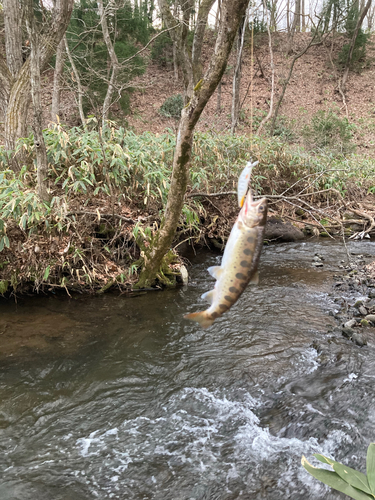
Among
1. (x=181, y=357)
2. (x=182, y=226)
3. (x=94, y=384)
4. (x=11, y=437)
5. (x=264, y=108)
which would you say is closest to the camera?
(x=11, y=437)

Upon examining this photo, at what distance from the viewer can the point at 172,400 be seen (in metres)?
3.78

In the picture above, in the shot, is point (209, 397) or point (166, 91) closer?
point (209, 397)

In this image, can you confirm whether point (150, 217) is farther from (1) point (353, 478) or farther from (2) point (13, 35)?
(1) point (353, 478)

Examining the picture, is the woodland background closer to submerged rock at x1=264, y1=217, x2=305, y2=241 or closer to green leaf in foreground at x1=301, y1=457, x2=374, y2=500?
submerged rock at x1=264, y1=217, x2=305, y2=241

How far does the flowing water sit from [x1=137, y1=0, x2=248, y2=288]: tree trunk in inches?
39.6

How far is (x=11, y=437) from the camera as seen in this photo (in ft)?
10.7

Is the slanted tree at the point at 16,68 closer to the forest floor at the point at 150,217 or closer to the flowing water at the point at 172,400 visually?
the forest floor at the point at 150,217

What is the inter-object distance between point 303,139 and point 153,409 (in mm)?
14854

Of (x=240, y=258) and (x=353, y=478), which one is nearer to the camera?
(x=240, y=258)

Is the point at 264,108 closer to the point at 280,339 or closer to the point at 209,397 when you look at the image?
the point at 280,339

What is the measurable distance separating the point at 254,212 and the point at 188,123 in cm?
311

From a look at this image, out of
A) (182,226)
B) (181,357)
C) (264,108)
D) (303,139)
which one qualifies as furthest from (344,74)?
(181,357)

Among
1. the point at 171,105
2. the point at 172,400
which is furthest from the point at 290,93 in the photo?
the point at 172,400

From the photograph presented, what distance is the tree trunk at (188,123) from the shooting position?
3.60m
